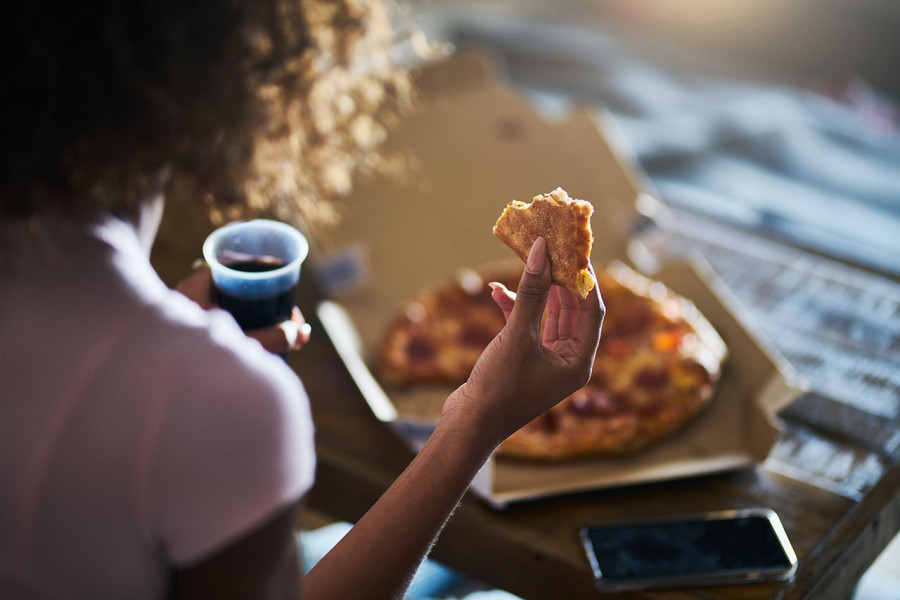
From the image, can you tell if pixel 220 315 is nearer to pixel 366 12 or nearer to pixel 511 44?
pixel 366 12

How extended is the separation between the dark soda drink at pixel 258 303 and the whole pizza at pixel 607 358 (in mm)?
459

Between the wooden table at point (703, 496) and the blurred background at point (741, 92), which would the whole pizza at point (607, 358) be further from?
the blurred background at point (741, 92)

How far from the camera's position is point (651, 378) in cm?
150

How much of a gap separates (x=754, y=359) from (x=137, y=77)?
1.10 meters

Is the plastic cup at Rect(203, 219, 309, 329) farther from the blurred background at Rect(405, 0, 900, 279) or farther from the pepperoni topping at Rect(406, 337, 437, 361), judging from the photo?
the blurred background at Rect(405, 0, 900, 279)

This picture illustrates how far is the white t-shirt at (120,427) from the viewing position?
0.59 m

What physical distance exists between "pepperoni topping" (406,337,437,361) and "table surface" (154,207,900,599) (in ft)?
0.45

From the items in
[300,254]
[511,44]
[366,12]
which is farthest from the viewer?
[511,44]

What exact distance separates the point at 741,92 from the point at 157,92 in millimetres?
2961

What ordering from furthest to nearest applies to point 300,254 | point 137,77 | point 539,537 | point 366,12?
1. point 539,537
2. point 300,254
3. point 366,12
4. point 137,77

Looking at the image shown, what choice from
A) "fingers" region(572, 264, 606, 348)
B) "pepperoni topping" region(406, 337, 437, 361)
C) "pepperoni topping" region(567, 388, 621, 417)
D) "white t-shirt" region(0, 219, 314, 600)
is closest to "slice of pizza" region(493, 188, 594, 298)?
"fingers" region(572, 264, 606, 348)

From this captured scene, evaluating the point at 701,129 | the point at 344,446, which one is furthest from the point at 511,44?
the point at 344,446

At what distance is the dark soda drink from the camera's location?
93 centimetres

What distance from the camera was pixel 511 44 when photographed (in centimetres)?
336
